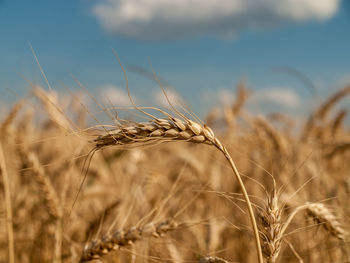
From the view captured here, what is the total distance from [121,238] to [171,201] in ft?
7.09

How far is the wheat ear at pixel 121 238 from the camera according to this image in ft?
5.63

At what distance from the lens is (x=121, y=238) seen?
5.63ft

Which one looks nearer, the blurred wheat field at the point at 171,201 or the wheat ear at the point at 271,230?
the wheat ear at the point at 271,230

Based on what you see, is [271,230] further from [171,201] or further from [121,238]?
[171,201]

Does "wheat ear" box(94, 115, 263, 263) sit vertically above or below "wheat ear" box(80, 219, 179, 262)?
above

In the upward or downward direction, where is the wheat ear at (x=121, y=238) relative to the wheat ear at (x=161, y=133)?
downward

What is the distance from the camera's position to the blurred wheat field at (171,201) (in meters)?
1.68

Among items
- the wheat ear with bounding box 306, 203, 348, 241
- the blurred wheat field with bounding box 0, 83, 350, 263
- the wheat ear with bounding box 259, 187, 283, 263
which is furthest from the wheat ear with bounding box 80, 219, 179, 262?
the wheat ear with bounding box 306, 203, 348, 241

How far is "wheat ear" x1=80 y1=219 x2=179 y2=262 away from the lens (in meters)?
1.72

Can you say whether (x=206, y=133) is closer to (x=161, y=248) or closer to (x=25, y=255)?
(x=161, y=248)

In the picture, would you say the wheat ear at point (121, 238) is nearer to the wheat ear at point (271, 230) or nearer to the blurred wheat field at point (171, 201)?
the blurred wheat field at point (171, 201)

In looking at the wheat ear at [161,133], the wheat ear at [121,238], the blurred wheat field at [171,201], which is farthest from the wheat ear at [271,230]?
the wheat ear at [121,238]

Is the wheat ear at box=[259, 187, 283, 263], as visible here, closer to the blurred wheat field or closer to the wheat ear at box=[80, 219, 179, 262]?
the blurred wheat field

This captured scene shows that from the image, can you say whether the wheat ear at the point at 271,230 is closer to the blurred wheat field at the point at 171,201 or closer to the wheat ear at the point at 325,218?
the blurred wheat field at the point at 171,201
